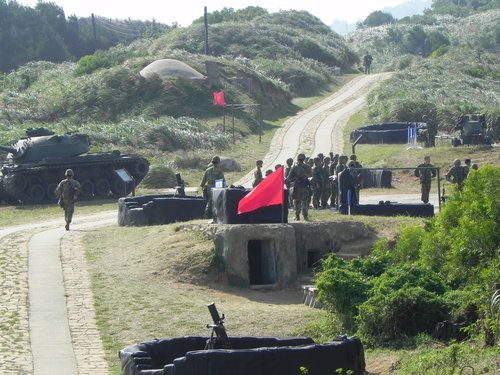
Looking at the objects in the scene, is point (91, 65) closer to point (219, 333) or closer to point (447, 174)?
point (447, 174)

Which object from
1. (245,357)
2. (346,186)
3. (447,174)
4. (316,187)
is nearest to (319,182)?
(316,187)

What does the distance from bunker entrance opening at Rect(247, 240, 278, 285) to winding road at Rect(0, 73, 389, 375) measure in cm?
323

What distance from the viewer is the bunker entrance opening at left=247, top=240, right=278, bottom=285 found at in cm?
2100

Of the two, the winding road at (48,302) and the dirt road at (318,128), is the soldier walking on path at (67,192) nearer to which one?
the winding road at (48,302)

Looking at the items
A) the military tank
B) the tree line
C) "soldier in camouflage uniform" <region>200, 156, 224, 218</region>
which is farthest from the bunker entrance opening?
the tree line

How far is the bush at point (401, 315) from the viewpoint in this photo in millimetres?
14508

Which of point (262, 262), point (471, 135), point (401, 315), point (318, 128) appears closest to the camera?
point (401, 315)

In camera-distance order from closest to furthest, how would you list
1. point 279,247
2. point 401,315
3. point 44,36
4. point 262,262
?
point 401,315 < point 279,247 < point 262,262 < point 44,36

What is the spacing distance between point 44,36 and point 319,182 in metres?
73.8

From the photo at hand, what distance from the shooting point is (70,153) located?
3897 cm

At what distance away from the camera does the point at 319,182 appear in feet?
92.3

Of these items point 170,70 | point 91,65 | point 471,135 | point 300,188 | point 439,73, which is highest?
point 91,65

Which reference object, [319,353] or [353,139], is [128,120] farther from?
[319,353]

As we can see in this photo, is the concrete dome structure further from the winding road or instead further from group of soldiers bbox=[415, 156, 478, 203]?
group of soldiers bbox=[415, 156, 478, 203]
